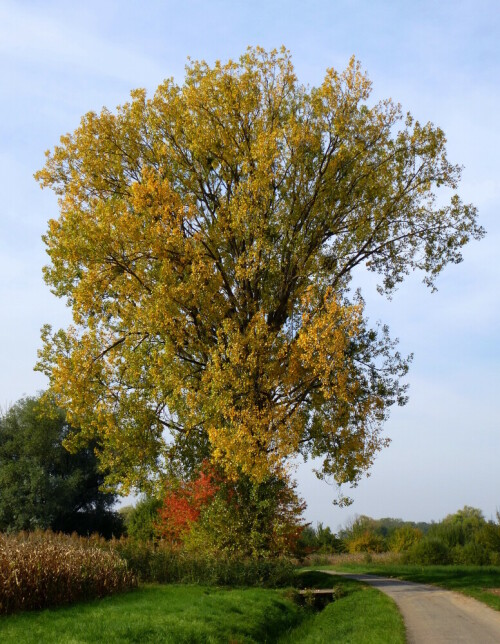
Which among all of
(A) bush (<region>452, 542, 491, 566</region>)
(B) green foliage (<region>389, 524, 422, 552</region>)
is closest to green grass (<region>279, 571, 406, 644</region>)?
(A) bush (<region>452, 542, 491, 566</region>)

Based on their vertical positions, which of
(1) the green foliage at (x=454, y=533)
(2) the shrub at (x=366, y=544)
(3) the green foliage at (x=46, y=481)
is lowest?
(2) the shrub at (x=366, y=544)

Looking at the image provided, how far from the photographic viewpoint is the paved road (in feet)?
41.4

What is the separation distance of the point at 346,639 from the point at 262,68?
20.3 meters

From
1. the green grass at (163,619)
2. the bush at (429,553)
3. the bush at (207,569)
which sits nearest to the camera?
the green grass at (163,619)

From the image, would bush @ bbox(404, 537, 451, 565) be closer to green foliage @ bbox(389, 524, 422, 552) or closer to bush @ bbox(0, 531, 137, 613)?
green foliage @ bbox(389, 524, 422, 552)

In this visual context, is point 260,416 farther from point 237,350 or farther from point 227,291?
point 227,291

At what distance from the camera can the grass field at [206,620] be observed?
1266 cm

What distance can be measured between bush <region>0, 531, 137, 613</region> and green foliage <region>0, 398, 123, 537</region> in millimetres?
21621

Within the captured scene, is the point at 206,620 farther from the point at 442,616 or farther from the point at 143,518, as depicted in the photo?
the point at 143,518

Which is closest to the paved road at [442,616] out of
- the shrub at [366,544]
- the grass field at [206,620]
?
the grass field at [206,620]

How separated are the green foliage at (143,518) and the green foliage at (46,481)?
5.38 metres

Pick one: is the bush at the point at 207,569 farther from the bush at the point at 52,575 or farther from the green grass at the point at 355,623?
the bush at the point at 52,575

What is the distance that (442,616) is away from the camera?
594 inches

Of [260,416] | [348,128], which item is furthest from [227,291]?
[348,128]
